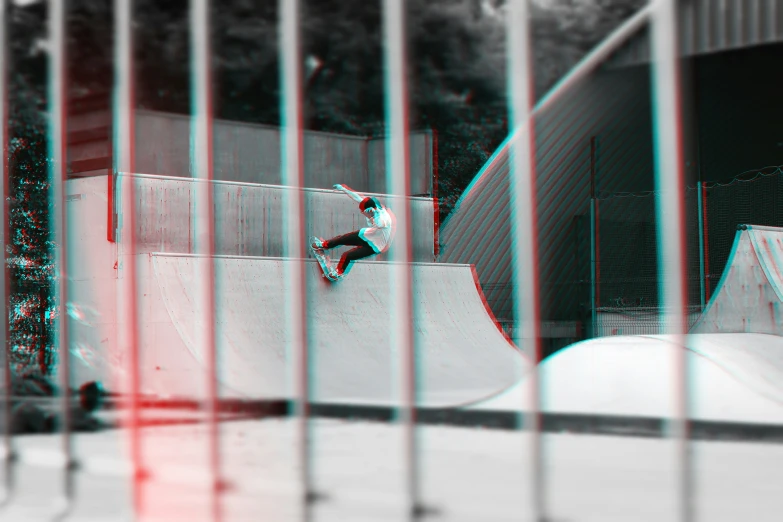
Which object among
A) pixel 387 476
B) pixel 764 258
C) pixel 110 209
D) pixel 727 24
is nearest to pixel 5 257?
pixel 110 209

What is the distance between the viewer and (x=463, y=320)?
32.4ft

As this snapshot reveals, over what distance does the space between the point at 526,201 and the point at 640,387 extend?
0.92m

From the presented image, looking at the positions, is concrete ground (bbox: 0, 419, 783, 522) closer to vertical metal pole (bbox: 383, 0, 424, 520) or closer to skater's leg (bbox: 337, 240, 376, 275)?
vertical metal pole (bbox: 383, 0, 424, 520)

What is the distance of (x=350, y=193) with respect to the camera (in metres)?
4.50

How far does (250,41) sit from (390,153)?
85 centimetres

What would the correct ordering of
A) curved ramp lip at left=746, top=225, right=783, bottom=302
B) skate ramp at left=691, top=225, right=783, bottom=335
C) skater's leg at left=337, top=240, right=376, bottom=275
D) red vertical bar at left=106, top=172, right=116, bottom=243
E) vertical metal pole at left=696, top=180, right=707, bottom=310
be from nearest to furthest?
red vertical bar at left=106, top=172, right=116, bottom=243
skater's leg at left=337, top=240, right=376, bottom=275
skate ramp at left=691, top=225, right=783, bottom=335
curved ramp lip at left=746, top=225, right=783, bottom=302
vertical metal pole at left=696, top=180, right=707, bottom=310

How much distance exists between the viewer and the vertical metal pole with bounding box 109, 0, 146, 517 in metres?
4.24

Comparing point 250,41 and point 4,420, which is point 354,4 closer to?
point 250,41

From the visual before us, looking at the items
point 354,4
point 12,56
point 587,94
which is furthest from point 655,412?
point 12,56

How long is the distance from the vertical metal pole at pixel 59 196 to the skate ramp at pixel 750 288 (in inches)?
338

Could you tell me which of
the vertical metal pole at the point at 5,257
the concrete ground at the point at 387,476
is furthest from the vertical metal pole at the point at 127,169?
the vertical metal pole at the point at 5,257

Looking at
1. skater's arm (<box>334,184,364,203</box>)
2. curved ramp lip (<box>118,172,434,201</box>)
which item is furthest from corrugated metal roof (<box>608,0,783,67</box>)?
skater's arm (<box>334,184,364,203</box>)

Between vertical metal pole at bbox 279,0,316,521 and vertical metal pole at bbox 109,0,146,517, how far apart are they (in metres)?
0.87

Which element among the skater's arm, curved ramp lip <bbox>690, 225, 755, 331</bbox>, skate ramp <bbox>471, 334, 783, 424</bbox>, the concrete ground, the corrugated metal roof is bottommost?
the concrete ground
